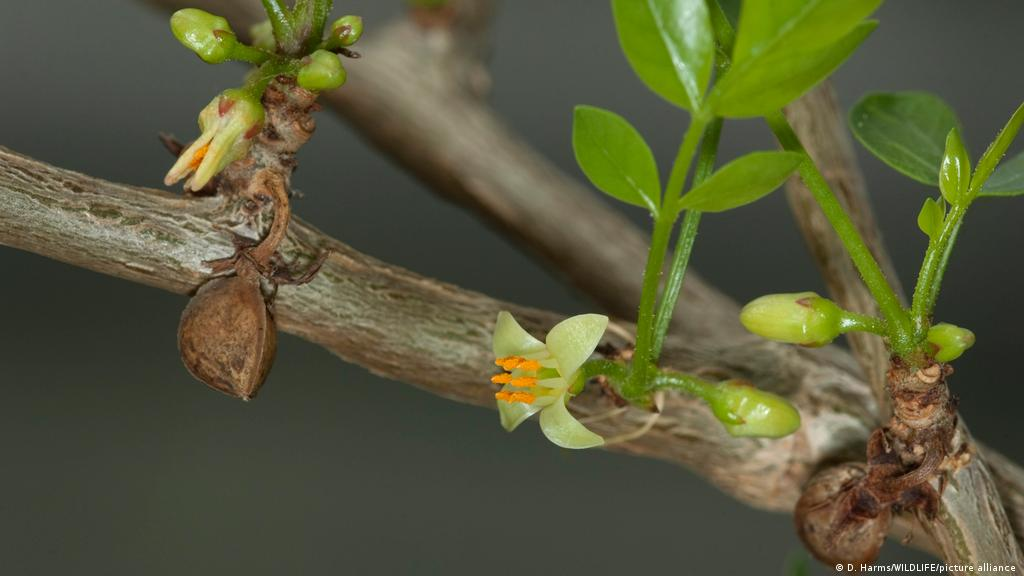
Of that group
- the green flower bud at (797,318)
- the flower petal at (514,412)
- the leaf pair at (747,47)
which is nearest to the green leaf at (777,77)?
the leaf pair at (747,47)

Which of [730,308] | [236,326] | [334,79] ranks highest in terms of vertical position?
[730,308]

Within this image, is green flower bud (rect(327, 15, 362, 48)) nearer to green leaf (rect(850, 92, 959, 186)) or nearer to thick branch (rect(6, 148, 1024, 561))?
thick branch (rect(6, 148, 1024, 561))

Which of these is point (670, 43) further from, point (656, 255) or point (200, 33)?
point (200, 33)

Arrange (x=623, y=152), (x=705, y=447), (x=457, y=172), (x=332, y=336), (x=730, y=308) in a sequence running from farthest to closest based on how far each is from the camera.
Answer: (x=457, y=172) < (x=730, y=308) < (x=705, y=447) < (x=332, y=336) < (x=623, y=152)

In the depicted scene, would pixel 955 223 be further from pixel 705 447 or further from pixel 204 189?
pixel 204 189

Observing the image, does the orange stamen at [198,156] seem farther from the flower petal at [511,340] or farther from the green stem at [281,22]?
the flower petal at [511,340]

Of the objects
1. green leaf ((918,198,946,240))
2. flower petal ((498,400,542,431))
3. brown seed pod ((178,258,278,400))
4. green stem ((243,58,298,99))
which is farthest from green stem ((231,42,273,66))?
green leaf ((918,198,946,240))

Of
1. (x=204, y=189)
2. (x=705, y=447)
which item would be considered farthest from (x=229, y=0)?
(x=705, y=447)
